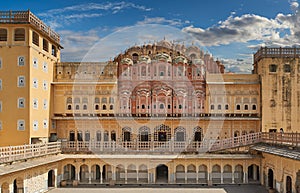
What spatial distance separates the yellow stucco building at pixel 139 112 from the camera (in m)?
26.7

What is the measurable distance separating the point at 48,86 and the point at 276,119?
60.2 feet

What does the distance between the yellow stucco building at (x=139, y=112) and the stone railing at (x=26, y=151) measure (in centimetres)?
36

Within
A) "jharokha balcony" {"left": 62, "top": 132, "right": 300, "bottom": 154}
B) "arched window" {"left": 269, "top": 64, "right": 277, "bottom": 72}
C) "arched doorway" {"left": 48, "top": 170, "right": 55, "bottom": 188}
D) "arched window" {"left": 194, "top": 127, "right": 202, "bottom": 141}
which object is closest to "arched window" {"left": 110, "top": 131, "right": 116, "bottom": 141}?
"jharokha balcony" {"left": 62, "top": 132, "right": 300, "bottom": 154}


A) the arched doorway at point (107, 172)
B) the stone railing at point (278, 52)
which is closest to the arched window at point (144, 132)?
the arched doorway at point (107, 172)

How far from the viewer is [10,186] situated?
64.4 feet

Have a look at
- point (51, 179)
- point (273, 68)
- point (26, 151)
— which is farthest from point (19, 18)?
point (273, 68)

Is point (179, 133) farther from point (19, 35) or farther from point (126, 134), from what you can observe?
point (19, 35)

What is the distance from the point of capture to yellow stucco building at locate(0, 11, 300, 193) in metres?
26.7

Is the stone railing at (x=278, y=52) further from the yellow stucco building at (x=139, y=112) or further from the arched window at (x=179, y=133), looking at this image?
the arched window at (x=179, y=133)

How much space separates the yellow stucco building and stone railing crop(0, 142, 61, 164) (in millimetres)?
358

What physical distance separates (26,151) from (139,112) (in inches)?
421

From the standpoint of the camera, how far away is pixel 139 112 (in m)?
31.3

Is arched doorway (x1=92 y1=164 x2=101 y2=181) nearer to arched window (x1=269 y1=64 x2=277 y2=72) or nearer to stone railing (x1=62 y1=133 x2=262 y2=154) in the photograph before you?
stone railing (x1=62 y1=133 x2=262 y2=154)

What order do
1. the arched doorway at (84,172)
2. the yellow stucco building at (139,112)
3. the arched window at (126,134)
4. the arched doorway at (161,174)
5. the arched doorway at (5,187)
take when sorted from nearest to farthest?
the arched doorway at (5,187) < the yellow stucco building at (139,112) < the arched doorway at (161,174) < the arched doorway at (84,172) < the arched window at (126,134)
